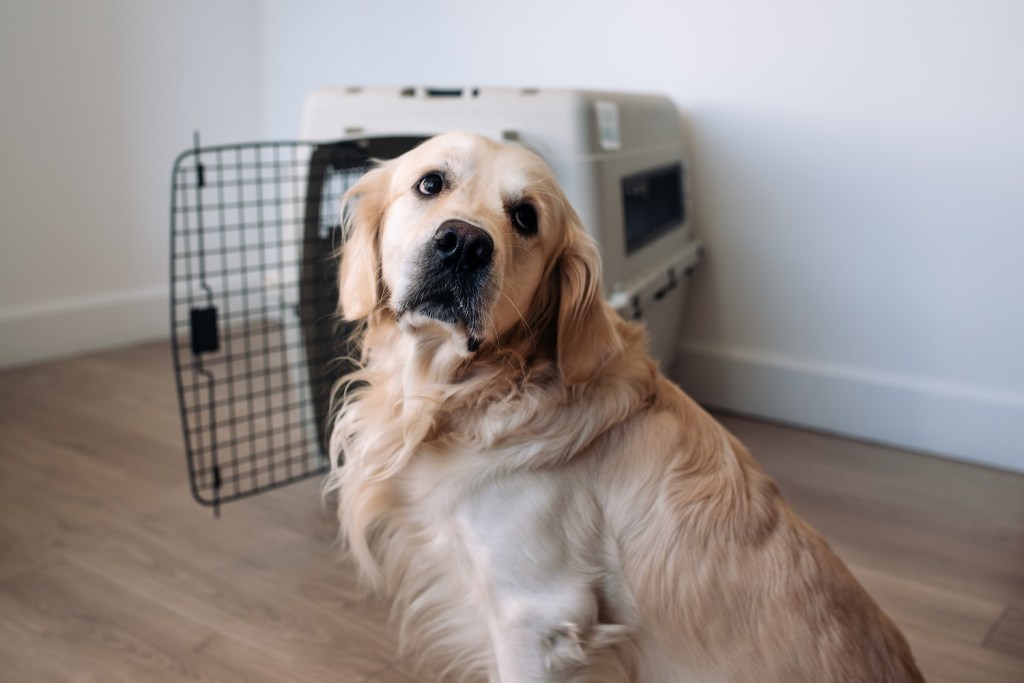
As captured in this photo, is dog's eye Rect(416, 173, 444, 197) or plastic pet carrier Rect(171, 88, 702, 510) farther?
plastic pet carrier Rect(171, 88, 702, 510)

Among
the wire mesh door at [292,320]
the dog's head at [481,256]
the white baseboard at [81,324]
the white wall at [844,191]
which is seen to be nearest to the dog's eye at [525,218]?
the dog's head at [481,256]

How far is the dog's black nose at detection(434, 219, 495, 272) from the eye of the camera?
3.62 ft

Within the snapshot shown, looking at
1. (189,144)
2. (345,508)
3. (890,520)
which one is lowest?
(890,520)

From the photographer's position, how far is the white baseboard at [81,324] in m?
2.94

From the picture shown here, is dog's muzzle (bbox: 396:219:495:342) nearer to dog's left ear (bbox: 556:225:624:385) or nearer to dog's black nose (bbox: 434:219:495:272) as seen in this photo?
dog's black nose (bbox: 434:219:495:272)

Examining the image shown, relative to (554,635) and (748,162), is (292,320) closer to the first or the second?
(554,635)

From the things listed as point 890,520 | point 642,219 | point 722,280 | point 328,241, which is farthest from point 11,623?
point 722,280

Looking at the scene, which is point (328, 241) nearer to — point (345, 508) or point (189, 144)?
point (345, 508)

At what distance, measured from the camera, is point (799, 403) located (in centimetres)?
267

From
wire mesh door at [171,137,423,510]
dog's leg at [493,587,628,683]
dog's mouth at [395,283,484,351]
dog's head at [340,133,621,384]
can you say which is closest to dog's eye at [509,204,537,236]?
dog's head at [340,133,621,384]

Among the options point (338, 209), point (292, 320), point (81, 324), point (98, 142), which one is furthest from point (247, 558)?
point (98, 142)

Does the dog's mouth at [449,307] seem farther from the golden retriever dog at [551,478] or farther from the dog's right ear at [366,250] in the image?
the dog's right ear at [366,250]

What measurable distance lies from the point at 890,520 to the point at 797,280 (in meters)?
0.77

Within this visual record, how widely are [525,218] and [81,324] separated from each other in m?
2.39
